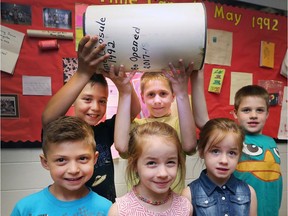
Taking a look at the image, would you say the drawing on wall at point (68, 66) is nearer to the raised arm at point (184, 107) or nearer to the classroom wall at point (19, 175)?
the classroom wall at point (19, 175)

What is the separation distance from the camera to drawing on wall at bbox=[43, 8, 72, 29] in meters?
1.74

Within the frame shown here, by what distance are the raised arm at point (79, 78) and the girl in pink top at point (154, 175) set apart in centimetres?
27

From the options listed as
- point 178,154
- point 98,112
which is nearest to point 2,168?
point 98,112

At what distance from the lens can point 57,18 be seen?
69.3 inches

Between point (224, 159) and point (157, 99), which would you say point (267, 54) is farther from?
point (224, 159)

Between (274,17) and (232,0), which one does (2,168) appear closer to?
(232,0)

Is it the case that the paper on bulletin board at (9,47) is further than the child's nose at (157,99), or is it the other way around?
the paper on bulletin board at (9,47)

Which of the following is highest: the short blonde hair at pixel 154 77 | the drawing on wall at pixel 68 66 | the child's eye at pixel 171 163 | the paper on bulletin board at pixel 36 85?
the drawing on wall at pixel 68 66

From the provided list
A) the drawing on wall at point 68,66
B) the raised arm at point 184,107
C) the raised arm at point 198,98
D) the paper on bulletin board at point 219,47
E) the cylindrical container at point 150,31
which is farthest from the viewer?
the paper on bulletin board at point 219,47

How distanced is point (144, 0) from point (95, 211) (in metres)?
1.49

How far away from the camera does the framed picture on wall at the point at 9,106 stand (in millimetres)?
1672

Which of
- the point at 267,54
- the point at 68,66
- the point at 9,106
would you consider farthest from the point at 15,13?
the point at 267,54

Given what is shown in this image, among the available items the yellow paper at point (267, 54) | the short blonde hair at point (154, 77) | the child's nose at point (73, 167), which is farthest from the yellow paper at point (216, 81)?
the child's nose at point (73, 167)

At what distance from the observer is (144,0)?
1964 mm
